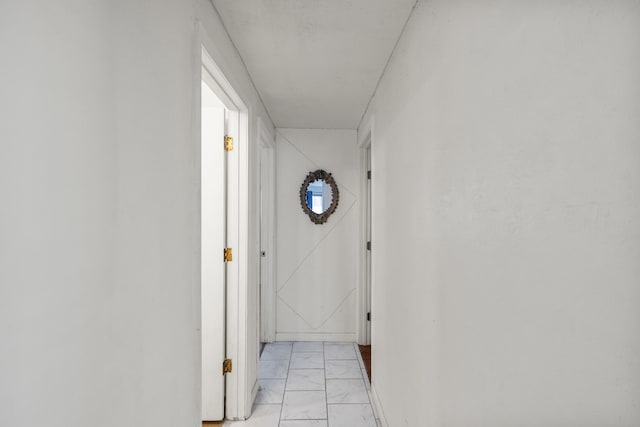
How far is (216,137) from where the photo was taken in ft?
8.03

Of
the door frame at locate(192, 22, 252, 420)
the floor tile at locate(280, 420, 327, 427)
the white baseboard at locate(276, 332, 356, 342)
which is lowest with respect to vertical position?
the floor tile at locate(280, 420, 327, 427)

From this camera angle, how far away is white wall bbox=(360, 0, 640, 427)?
0.59 m

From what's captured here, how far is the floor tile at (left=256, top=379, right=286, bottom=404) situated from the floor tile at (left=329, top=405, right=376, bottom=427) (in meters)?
0.45

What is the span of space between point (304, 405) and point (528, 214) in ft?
8.08

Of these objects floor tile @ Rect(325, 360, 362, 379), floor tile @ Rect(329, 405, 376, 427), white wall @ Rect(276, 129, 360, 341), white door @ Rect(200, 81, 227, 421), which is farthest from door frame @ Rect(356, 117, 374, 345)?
white door @ Rect(200, 81, 227, 421)

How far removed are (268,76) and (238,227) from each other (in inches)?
44.0

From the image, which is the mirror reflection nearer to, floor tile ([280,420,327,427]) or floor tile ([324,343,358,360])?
floor tile ([324,343,358,360])

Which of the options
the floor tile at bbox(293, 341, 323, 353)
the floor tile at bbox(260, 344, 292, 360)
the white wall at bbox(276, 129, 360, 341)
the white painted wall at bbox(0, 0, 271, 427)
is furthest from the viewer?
the white wall at bbox(276, 129, 360, 341)

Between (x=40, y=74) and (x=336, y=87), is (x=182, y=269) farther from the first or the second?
(x=336, y=87)

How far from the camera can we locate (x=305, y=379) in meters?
3.10

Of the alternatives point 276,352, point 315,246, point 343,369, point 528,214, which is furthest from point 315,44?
point 276,352

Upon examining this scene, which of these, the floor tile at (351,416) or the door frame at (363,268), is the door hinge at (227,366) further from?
the door frame at (363,268)

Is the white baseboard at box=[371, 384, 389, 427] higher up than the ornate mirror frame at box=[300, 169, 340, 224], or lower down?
lower down

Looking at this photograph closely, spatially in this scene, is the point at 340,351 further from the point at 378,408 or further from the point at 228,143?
the point at 228,143
